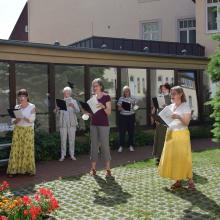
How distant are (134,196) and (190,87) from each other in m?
10.5

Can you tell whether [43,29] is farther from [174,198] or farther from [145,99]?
[174,198]

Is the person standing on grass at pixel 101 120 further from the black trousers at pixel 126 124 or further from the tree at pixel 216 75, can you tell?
the tree at pixel 216 75

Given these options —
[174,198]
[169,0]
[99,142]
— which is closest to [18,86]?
[99,142]

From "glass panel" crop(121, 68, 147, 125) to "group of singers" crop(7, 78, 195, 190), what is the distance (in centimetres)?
224

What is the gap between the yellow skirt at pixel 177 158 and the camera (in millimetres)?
7773

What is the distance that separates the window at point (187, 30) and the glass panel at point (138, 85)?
9093 millimetres

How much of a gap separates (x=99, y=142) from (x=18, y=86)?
358 centimetres

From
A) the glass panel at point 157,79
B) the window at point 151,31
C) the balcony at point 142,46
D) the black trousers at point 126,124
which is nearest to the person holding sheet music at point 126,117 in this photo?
the black trousers at point 126,124

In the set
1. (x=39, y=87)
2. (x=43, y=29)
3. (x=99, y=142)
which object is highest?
(x=43, y=29)

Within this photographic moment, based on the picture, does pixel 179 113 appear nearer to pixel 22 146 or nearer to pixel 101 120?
pixel 101 120

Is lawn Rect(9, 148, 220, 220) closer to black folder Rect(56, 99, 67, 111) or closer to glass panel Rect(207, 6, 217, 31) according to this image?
black folder Rect(56, 99, 67, 111)

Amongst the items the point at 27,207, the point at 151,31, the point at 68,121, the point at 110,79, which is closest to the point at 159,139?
the point at 68,121

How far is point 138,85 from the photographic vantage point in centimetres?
1520

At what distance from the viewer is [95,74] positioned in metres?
13.9
